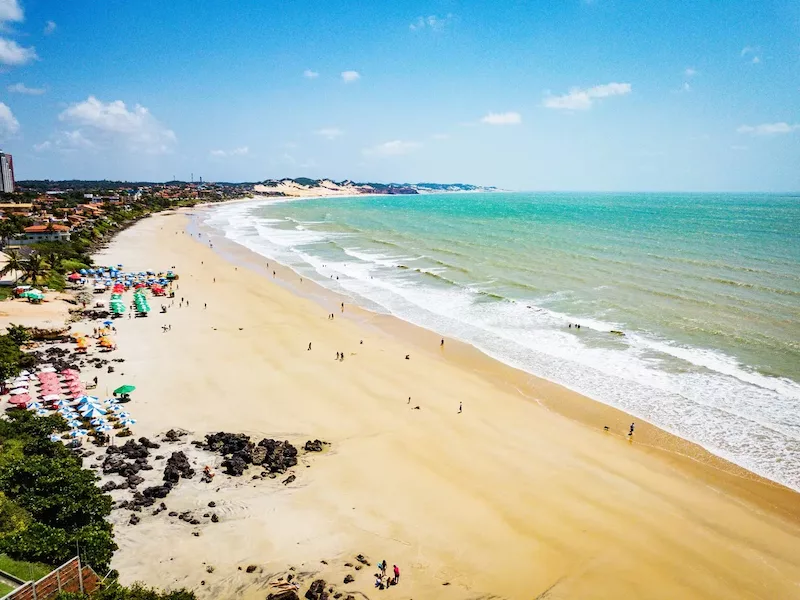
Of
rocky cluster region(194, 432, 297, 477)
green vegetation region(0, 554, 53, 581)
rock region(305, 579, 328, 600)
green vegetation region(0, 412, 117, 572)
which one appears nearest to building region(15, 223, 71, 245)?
green vegetation region(0, 412, 117, 572)

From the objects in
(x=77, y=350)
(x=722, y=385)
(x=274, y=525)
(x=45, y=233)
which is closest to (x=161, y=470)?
(x=274, y=525)

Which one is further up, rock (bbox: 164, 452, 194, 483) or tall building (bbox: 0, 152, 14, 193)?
tall building (bbox: 0, 152, 14, 193)

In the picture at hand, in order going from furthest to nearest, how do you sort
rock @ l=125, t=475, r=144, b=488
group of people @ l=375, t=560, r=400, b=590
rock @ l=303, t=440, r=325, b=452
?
rock @ l=303, t=440, r=325, b=452 < rock @ l=125, t=475, r=144, b=488 < group of people @ l=375, t=560, r=400, b=590

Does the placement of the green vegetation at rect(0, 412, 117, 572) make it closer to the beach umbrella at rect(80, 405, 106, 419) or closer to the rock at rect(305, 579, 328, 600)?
the beach umbrella at rect(80, 405, 106, 419)

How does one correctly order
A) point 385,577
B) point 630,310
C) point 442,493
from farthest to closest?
1. point 630,310
2. point 442,493
3. point 385,577

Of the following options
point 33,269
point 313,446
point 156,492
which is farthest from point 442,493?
point 33,269

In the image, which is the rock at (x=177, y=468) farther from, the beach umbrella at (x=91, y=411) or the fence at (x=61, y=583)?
the fence at (x=61, y=583)

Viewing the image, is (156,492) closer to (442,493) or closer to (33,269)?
(442,493)
